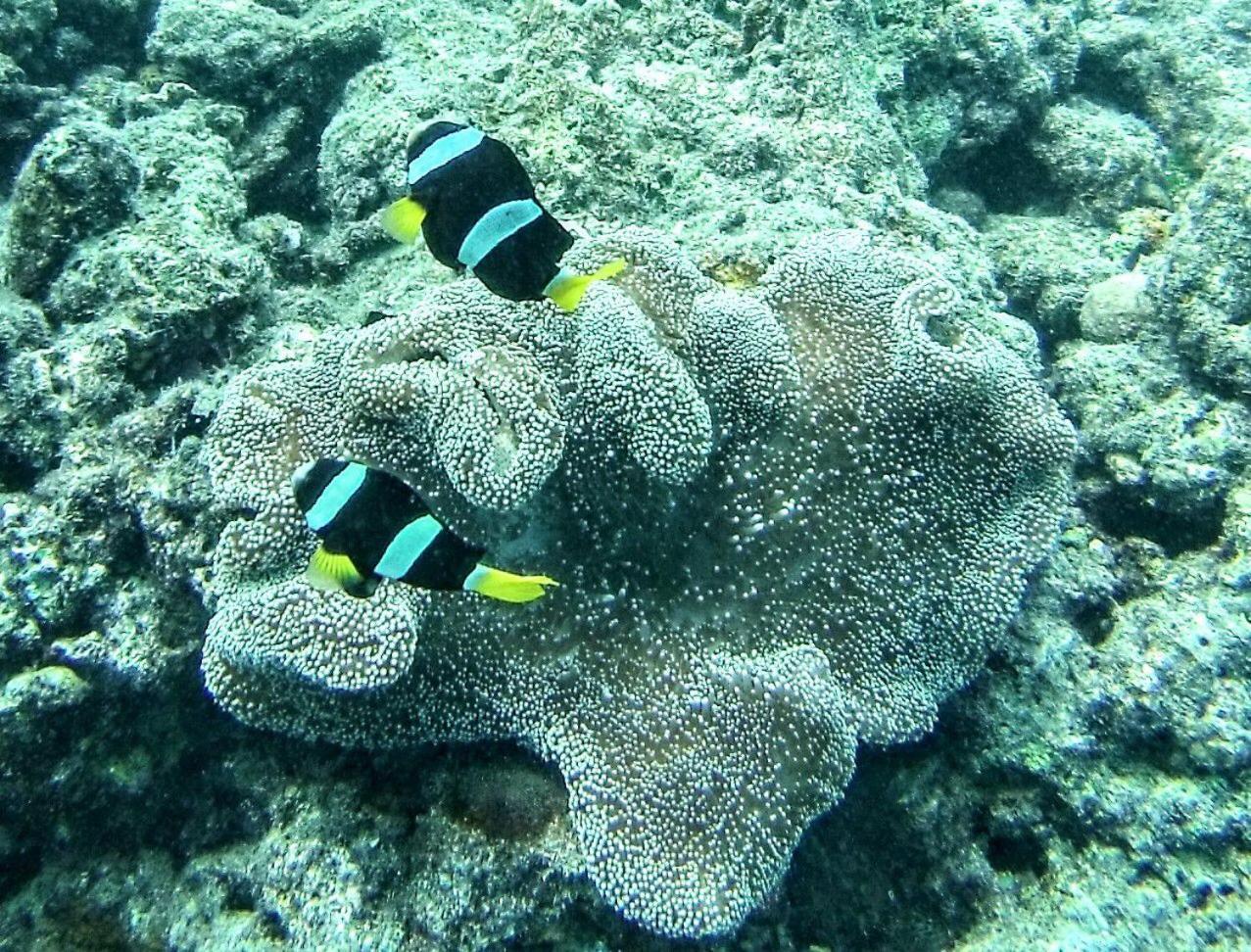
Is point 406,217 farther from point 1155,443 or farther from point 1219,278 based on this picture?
point 1219,278

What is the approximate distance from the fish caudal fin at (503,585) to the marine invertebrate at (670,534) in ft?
2.48

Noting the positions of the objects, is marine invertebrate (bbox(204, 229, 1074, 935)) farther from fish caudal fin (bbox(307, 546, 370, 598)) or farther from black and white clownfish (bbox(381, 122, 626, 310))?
black and white clownfish (bbox(381, 122, 626, 310))

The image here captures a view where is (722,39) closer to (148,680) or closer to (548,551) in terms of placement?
(548,551)

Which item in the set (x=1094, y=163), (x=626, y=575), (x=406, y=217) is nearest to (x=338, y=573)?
(x=406, y=217)

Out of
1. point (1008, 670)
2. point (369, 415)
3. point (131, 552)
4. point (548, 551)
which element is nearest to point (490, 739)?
point (548, 551)

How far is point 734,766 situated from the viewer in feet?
8.68

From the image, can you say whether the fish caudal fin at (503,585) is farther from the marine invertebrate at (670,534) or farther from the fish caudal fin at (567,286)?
the marine invertebrate at (670,534)

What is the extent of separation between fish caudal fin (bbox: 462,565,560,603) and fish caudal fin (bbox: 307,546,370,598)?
313mm

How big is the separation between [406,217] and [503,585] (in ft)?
2.77

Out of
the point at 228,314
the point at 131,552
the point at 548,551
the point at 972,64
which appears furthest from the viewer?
the point at 972,64

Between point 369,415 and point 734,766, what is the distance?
5.41ft

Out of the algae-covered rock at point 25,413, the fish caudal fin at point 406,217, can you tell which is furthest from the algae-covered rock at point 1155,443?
the algae-covered rock at point 25,413

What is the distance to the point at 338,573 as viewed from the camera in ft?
6.26

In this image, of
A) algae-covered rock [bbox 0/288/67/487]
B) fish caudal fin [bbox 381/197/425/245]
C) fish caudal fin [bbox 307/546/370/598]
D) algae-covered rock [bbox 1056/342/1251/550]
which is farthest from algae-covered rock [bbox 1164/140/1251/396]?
algae-covered rock [bbox 0/288/67/487]
